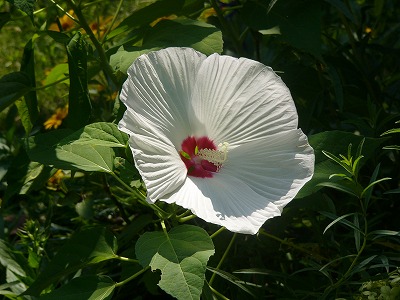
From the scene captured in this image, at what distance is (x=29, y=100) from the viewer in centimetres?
189

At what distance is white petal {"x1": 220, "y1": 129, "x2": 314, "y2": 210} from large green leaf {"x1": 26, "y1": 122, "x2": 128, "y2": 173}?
0.72ft

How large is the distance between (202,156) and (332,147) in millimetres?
255

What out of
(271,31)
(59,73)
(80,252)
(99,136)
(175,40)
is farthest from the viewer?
(59,73)

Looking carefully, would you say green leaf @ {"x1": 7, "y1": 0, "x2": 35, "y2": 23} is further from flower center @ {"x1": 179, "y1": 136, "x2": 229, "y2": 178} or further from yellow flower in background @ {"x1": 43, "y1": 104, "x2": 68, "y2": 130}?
yellow flower in background @ {"x1": 43, "y1": 104, "x2": 68, "y2": 130}

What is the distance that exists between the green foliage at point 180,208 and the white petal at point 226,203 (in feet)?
0.19

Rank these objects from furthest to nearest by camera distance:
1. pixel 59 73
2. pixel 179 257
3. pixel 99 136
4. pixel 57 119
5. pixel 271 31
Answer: pixel 57 119
pixel 59 73
pixel 271 31
pixel 99 136
pixel 179 257

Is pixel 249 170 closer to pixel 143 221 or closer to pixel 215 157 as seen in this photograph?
pixel 215 157

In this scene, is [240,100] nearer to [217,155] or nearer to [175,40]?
→ [217,155]

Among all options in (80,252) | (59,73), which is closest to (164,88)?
(80,252)

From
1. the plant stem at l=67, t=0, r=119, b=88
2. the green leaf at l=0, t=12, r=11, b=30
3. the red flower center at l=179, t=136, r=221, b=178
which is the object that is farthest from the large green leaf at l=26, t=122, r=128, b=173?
the green leaf at l=0, t=12, r=11, b=30

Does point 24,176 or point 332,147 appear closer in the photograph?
point 332,147

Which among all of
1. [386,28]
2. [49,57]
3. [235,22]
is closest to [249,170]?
[235,22]

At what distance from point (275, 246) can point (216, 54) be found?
1.83ft

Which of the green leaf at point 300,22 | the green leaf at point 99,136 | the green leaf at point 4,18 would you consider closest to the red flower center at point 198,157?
the green leaf at point 99,136
